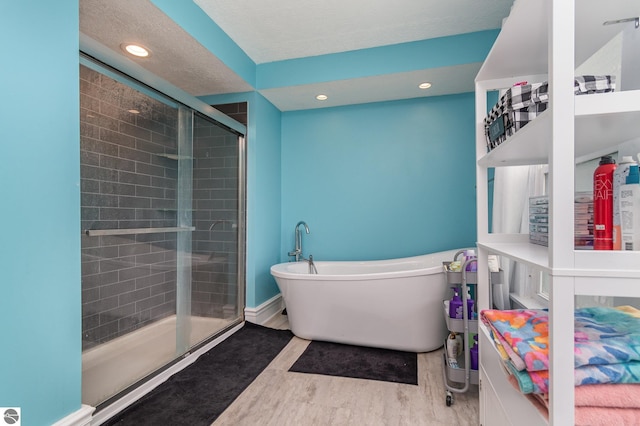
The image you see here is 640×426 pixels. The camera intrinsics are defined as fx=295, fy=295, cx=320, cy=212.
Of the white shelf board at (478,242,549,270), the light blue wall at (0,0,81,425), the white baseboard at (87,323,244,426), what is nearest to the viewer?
the white shelf board at (478,242,549,270)

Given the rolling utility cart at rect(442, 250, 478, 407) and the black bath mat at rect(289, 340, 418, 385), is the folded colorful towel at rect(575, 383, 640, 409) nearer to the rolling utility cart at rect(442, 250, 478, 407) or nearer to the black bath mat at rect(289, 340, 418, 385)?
the rolling utility cart at rect(442, 250, 478, 407)

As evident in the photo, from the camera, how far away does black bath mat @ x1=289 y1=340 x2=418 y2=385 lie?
1901 millimetres

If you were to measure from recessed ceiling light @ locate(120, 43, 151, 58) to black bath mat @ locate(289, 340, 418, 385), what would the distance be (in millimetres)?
2465

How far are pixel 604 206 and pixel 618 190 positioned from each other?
0.05 m

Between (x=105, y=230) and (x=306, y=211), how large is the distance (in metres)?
1.87

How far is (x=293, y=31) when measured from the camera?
2.25 metres

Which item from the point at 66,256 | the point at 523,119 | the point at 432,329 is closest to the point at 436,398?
the point at 432,329

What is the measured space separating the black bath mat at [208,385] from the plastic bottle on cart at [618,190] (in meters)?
1.77

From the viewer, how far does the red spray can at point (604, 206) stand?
0.72 m

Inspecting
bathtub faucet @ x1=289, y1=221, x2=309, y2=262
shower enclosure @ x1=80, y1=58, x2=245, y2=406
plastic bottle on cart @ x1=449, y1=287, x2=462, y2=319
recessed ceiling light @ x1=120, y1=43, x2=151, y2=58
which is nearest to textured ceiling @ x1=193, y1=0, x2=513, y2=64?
recessed ceiling light @ x1=120, y1=43, x2=151, y2=58

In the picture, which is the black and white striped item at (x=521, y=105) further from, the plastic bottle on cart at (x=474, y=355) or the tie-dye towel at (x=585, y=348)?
the plastic bottle on cart at (x=474, y=355)

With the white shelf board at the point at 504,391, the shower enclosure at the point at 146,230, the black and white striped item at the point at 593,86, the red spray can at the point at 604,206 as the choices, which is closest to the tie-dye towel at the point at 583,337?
the white shelf board at the point at 504,391

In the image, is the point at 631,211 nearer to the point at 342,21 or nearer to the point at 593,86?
the point at 593,86

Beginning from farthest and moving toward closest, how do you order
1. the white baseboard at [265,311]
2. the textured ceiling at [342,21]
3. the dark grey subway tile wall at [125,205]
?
1. the white baseboard at [265,311]
2. the textured ceiling at [342,21]
3. the dark grey subway tile wall at [125,205]
